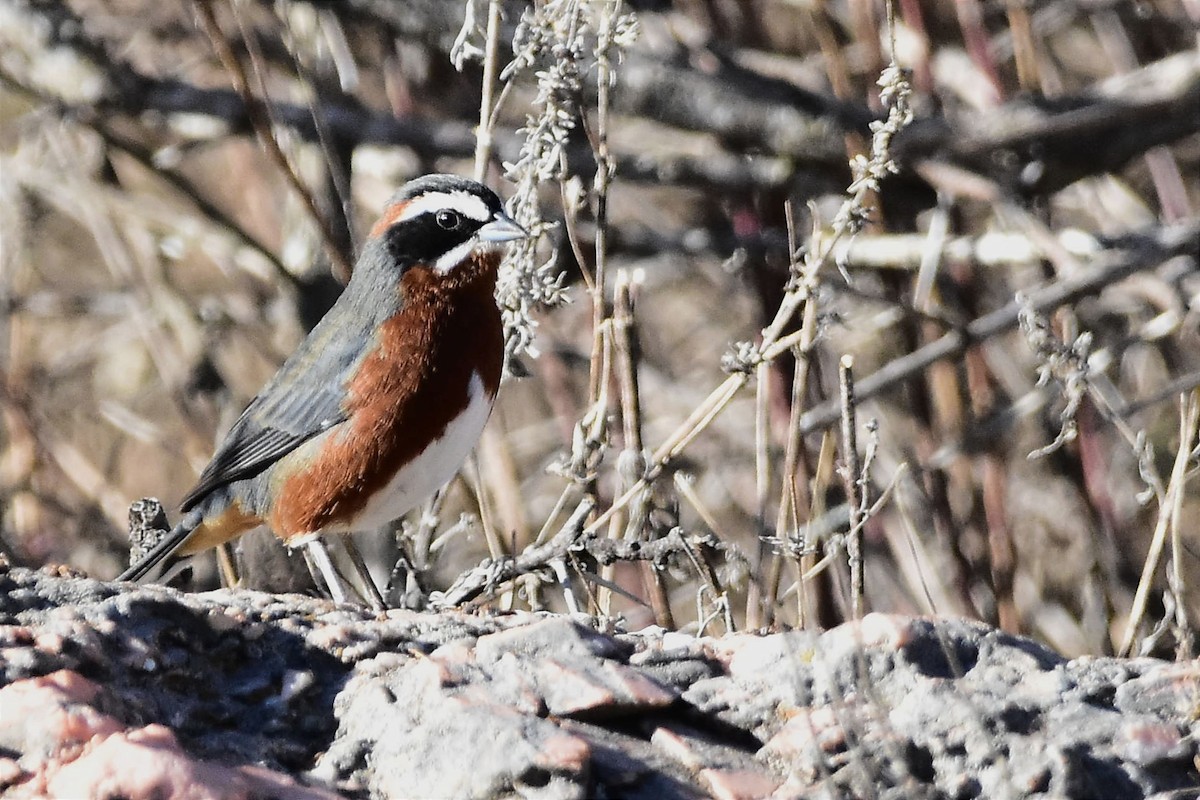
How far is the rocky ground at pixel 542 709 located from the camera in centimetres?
261

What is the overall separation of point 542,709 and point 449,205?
2.72 metres

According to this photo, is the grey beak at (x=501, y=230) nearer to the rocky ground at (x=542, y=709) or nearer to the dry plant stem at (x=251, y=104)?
the dry plant stem at (x=251, y=104)

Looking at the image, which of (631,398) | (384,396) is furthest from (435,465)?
(631,398)

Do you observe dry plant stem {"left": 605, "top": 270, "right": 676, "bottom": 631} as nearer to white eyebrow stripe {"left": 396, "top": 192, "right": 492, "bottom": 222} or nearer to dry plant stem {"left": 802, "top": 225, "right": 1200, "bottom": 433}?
white eyebrow stripe {"left": 396, "top": 192, "right": 492, "bottom": 222}

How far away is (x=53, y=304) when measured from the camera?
340 inches

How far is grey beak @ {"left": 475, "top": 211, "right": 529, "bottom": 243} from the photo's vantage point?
4.91 metres

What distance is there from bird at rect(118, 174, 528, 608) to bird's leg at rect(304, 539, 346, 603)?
12mm

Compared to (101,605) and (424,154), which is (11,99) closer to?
(424,154)

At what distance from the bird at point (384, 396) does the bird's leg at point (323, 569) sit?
0.01 meters

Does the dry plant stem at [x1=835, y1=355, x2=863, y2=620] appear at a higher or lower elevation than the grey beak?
lower

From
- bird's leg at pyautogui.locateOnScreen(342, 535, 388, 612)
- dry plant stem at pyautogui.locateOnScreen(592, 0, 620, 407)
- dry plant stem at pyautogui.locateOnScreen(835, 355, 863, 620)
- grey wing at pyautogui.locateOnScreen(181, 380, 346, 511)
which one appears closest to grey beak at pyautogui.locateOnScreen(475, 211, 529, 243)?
dry plant stem at pyautogui.locateOnScreen(592, 0, 620, 407)

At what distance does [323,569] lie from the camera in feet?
16.6

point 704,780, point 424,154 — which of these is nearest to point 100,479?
point 424,154

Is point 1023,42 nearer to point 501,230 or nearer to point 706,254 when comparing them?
point 706,254
